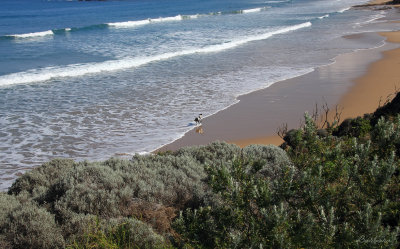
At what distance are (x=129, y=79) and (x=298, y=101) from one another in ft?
28.0

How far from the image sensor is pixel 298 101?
41.9 ft

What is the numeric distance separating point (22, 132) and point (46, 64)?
12509 millimetres

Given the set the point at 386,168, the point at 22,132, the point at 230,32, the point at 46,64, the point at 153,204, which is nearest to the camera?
the point at 386,168

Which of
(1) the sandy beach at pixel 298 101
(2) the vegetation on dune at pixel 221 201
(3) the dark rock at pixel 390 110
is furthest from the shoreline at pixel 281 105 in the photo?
(2) the vegetation on dune at pixel 221 201

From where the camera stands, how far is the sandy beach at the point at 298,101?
1018 centimetres

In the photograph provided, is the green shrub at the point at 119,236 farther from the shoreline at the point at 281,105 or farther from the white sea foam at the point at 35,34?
the white sea foam at the point at 35,34

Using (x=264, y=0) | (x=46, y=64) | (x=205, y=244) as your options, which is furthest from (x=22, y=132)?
(x=264, y=0)

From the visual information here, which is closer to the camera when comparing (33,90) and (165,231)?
(165,231)

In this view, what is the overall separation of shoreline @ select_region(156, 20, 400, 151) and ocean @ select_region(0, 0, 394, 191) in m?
0.59

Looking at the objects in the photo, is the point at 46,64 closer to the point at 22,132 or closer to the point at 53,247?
the point at 22,132

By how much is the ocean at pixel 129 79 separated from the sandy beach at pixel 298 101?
0.64 meters

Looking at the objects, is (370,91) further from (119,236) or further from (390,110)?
(119,236)

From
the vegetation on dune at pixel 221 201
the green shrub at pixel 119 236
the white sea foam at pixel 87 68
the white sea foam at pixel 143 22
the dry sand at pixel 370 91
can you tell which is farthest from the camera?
the white sea foam at pixel 143 22

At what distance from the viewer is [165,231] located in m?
4.66
